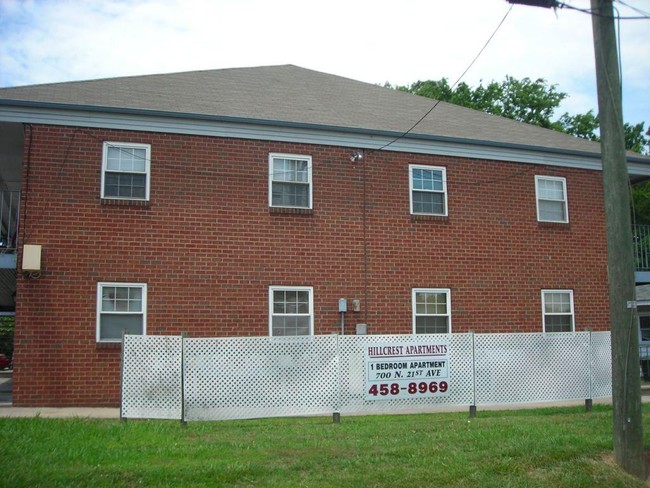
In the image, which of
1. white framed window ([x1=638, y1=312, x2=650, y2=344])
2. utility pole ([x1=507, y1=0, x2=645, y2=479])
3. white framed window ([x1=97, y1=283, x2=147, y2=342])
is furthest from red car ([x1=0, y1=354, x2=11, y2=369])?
utility pole ([x1=507, y1=0, x2=645, y2=479])

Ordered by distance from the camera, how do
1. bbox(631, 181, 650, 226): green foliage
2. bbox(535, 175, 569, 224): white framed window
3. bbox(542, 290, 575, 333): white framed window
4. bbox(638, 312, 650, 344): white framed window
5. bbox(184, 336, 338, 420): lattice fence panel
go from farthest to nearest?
bbox(631, 181, 650, 226): green foliage
bbox(638, 312, 650, 344): white framed window
bbox(535, 175, 569, 224): white framed window
bbox(542, 290, 575, 333): white framed window
bbox(184, 336, 338, 420): lattice fence panel

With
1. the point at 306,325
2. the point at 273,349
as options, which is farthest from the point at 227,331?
the point at 273,349

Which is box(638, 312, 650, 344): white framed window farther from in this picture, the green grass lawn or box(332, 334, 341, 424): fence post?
box(332, 334, 341, 424): fence post

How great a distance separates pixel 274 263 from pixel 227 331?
5.80 ft

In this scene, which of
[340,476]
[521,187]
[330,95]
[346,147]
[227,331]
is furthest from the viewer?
[330,95]

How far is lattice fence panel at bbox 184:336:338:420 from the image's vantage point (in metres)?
11.0

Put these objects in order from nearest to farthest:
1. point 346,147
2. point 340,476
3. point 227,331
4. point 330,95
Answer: point 340,476 → point 227,331 → point 346,147 → point 330,95

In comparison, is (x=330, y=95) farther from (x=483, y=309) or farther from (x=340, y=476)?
(x=340, y=476)

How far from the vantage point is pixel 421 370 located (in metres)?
12.0

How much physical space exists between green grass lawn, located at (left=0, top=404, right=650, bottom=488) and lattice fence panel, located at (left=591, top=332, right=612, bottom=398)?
2.26m

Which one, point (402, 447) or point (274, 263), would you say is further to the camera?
point (274, 263)

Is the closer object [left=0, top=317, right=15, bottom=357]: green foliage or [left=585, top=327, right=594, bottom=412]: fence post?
[left=585, top=327, right=594, bottom=412]: fence post

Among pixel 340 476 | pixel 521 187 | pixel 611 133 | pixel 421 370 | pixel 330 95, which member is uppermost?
pixel 330 95

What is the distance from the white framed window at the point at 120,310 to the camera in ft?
47.2
